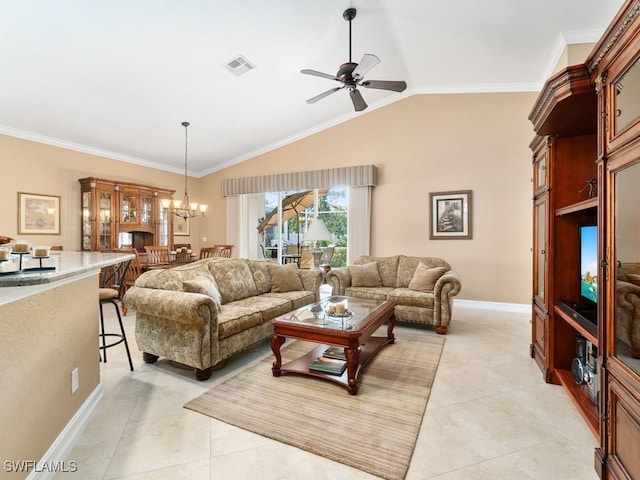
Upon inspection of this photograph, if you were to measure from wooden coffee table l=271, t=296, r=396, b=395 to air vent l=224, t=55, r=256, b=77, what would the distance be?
10.0ft

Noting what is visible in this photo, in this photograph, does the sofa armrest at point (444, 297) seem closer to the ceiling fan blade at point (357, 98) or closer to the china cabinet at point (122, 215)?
the ceiling fan blade at point (357, 98)

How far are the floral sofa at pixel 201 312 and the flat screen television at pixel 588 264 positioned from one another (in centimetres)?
263

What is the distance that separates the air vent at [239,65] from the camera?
3.86 metres

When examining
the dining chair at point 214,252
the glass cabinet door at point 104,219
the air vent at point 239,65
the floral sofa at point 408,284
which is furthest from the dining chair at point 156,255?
the air vent at point 239,65

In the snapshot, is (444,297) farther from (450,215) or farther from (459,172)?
(459,172)

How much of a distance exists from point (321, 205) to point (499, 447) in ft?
16.8

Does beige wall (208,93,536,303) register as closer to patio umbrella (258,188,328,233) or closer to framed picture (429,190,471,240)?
framed picture (429,190,471,240)

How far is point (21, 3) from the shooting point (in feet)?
8.81

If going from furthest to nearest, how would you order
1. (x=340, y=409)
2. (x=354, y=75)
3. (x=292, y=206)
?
(x=292, y=206) < (x=354, y=75) < (x=340, y=409)

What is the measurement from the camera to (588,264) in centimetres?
230

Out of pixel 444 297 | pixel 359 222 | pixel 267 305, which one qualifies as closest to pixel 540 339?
pixel 444 297

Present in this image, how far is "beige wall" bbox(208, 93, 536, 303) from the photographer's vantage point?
4.85m

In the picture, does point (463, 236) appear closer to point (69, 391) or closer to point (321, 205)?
point (321, 205)

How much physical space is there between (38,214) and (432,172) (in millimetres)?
6316
